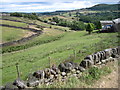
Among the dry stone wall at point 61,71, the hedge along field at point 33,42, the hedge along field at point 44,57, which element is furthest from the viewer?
the hedge along field at point 33,42

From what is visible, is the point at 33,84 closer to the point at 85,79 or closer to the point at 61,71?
the point at 61,71

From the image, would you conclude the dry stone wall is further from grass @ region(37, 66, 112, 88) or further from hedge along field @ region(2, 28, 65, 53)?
hedge along field @ region(2, 28, 65, 53)

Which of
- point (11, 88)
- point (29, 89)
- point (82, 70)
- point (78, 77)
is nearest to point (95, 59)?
point (82, 70)

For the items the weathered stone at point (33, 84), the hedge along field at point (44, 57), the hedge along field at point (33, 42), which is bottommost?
the hedge along field at point (33, 42)

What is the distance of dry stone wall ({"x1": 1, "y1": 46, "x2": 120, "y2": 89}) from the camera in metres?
9.15

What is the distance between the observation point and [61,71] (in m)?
11.1

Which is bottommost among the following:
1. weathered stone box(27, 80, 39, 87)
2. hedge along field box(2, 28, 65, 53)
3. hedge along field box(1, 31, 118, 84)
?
hedge along field box(2, 28, 65, 53)

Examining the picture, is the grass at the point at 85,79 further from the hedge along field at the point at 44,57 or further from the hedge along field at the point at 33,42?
the hedge along field at the point at 33,42

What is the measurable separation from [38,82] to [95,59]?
601 cm

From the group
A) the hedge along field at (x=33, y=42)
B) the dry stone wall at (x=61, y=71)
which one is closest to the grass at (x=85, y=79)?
the dry stone wall at (x=61, y=71)

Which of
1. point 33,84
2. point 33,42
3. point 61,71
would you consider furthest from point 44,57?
point 33,42

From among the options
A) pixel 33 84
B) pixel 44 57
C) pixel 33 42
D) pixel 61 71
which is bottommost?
pixel 33 42

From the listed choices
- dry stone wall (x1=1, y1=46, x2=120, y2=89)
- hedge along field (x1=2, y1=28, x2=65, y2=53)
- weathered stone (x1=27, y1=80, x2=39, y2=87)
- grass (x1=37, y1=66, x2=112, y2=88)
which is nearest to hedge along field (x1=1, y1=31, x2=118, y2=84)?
dry stone wall (x1=1, y1=46, x2=120, y2=89)

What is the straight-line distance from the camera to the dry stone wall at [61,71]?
9.15 m
